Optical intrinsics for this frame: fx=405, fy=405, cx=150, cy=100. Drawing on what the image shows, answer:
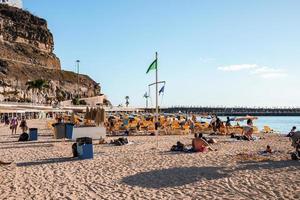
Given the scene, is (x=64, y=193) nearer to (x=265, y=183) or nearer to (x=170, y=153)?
(x=265, y=183)

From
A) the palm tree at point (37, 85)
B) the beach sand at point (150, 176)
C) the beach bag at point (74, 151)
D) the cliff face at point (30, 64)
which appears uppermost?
the cliff face at point (30, 64)

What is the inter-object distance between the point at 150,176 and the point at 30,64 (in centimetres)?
10168

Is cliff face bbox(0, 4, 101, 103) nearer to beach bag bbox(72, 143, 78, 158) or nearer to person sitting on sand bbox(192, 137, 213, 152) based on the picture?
beach bag bbox(72, 143, 78, 158)

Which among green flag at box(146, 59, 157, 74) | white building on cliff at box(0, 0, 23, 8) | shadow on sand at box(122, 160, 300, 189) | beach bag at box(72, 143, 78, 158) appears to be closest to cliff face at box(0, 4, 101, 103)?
white building on cliff at box(0, 0, 23, 8)

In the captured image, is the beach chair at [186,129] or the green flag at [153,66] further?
the beach chair at [186,129]

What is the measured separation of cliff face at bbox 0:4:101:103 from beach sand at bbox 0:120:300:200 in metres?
72.4

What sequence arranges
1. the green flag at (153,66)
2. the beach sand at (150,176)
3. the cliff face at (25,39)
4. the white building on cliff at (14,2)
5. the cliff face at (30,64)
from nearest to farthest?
the beach sand at (150,176) < the green flag at (153,66) < the cliff face at (30,64) < the cliff face at (25,39) < the white building on cliff at (14,2)

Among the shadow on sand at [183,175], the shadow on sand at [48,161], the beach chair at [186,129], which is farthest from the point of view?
the beach chair at [186,129]

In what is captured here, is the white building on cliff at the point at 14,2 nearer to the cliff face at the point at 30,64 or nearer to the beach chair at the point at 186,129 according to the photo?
the cliff face at the point at 30,64

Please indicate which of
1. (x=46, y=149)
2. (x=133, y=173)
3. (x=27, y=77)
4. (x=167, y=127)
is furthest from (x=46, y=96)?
(x=133, y=173)

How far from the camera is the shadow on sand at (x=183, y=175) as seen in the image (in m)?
9.73

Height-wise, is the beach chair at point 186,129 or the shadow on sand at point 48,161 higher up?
the beach chair at point 186,129

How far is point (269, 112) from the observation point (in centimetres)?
13388

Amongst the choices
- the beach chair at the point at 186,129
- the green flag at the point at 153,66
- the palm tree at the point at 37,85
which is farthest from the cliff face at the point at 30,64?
the green flag at the point at 153,66
